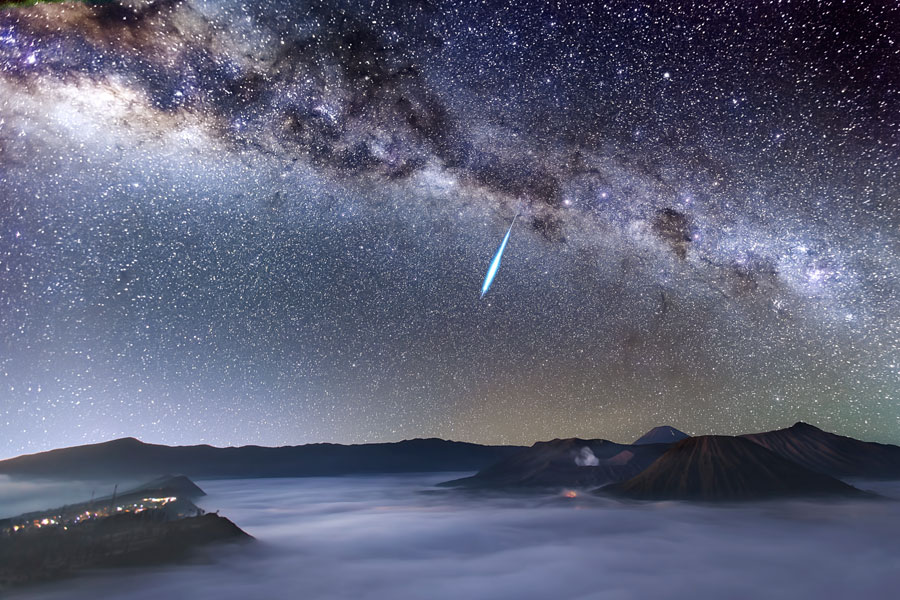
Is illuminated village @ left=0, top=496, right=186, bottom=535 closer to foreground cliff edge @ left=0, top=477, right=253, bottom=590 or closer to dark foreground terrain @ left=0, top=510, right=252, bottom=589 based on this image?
foreground cliff edge @ left=0, top=477, right=253, bottom=590

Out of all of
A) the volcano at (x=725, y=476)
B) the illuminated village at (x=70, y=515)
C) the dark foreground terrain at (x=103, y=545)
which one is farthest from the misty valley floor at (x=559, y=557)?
the illuminated village at (x=70, y=515)

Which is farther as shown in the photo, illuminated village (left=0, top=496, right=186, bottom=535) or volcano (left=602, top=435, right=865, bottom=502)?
volcano (left=602, top=435, right=865, bottom=502)

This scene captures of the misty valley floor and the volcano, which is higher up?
the volcano

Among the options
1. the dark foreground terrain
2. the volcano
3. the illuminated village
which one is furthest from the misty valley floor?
the illuminated village

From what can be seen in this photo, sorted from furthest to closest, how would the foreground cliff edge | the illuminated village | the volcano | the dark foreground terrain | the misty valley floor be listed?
1. the volcano
2. the illuminated village
3. the misty valley floor
4. the foreground cliff edge
5. the dark foreground terrain

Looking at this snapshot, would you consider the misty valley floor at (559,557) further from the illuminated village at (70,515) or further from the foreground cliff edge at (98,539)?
the illuminated village at (70,515)

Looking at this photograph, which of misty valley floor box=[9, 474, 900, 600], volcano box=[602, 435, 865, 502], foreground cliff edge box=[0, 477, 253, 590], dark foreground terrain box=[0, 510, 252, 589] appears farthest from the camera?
volcano box=[602, 435, 865, 502]

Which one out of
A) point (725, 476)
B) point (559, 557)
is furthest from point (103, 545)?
point (725, 476)
